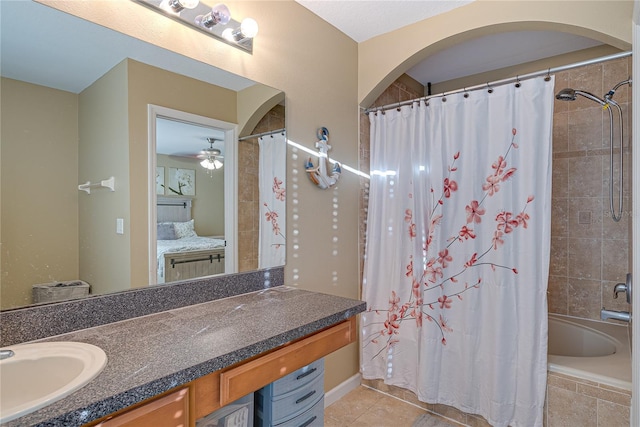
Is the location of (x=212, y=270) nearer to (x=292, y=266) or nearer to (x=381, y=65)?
(x=292, y=266)

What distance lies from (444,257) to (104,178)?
6.15 ft

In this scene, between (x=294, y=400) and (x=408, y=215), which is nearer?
(x=294, y=400)

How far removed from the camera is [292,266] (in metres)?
2.06

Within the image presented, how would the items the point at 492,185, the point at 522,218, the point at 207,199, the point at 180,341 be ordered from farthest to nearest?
1. the point at 492,185
2. the point at 522,218
3. the point at 207,199
4. the point at 180,341

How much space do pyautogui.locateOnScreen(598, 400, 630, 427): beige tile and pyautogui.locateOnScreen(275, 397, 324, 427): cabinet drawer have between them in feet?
4.60

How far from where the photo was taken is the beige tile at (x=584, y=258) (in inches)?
101

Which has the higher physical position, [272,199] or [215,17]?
[215,17]

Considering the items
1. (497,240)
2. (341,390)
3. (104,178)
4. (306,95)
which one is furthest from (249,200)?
(341,390)

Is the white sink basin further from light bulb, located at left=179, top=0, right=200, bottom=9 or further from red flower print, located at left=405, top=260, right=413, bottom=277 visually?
red flower print, located at left=405, top=260, right=413, bottom=277

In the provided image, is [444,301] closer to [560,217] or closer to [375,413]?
[375,413]

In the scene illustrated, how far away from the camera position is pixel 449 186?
7.02 feet

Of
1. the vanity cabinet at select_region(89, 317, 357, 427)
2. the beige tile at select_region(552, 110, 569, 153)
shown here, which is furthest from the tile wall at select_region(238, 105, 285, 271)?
the beige tile at select_region(552, 110, 569, 153)

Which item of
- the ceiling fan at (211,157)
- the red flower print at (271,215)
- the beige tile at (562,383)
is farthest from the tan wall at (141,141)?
the beige tile at (562,383)

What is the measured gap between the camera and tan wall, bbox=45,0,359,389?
142 centimetres
